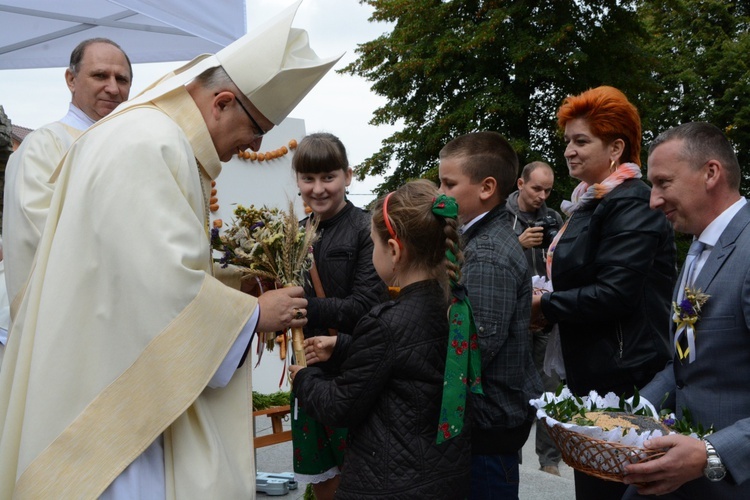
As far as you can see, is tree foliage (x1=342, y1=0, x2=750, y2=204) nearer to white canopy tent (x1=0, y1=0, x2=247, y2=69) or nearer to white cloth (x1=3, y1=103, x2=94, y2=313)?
white canopy tent (x1=0, y1=0, x2=247, y2=69)

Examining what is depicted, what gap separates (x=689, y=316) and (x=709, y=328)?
7 centimetres

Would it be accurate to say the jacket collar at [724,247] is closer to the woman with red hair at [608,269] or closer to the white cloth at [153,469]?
the woman with red hair at [608,269]

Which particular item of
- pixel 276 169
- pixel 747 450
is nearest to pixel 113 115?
pixel 747 450

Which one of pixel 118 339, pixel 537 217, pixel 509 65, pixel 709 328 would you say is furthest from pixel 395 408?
pixel 509 65

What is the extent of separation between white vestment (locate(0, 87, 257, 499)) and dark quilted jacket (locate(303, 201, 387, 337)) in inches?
47.2

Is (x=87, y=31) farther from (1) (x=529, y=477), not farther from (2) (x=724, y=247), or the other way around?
(2) (x=724, y=247)

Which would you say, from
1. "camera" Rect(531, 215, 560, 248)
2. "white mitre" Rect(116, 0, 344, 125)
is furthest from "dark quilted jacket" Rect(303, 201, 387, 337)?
"camera" Rect(531, 215, 560, 248)

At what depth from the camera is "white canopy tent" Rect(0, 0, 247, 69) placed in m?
5.29

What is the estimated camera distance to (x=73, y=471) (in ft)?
7.64

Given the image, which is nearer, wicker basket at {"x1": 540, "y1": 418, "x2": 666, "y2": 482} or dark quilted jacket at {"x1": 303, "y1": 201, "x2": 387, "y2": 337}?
wicker basket at {"x1": 540, "y1": 418, "x2": 666, "y2": 482}

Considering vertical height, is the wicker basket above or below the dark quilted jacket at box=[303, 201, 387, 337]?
below

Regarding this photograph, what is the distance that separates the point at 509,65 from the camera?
64.0 ft

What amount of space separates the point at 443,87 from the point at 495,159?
56.9 feet

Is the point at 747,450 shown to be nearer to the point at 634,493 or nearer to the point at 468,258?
the point at 634,493
